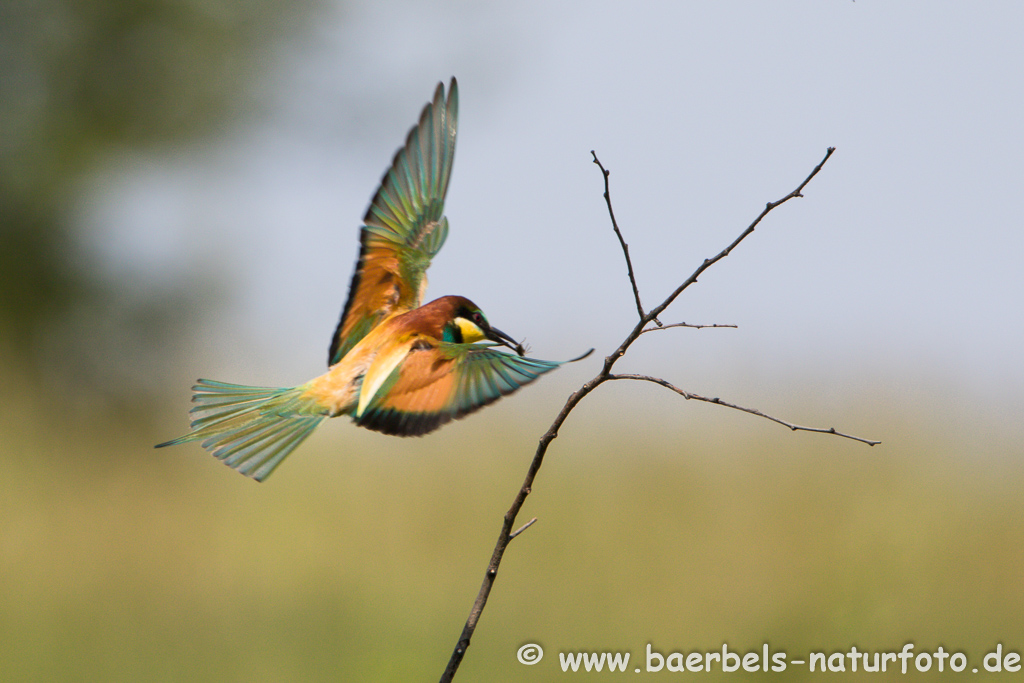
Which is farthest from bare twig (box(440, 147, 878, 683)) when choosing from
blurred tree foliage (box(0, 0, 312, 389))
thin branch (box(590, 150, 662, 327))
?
blurred tree foliage (box(0, 0, 312, 389))

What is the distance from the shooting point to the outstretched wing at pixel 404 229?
1.09 meters

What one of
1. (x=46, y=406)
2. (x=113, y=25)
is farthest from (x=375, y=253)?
(x=113, y=25)

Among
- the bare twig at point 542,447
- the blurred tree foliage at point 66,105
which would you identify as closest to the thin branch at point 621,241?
the bare twig at point 542,447

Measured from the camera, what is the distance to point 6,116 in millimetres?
7590

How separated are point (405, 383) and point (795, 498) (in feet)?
9.91

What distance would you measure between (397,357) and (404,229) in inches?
12.6

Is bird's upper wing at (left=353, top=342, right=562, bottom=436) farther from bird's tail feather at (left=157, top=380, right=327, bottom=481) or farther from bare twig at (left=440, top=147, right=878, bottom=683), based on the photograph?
bird's tail feather at (left=157, top=380, right=327, bottom=481)

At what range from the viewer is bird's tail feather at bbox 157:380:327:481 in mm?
A: 1027

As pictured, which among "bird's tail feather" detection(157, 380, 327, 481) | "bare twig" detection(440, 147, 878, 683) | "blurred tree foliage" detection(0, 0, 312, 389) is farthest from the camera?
"blurred tree foliage" detection(0, 0, 312, 389)

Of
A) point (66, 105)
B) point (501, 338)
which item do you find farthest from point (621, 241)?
point (66, 105)

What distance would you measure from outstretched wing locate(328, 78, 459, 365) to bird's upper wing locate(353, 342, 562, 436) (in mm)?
197

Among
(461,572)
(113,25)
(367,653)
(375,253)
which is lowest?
(367,653)

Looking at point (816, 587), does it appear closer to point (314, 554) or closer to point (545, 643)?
point (545, 643)

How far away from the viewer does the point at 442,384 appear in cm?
90
